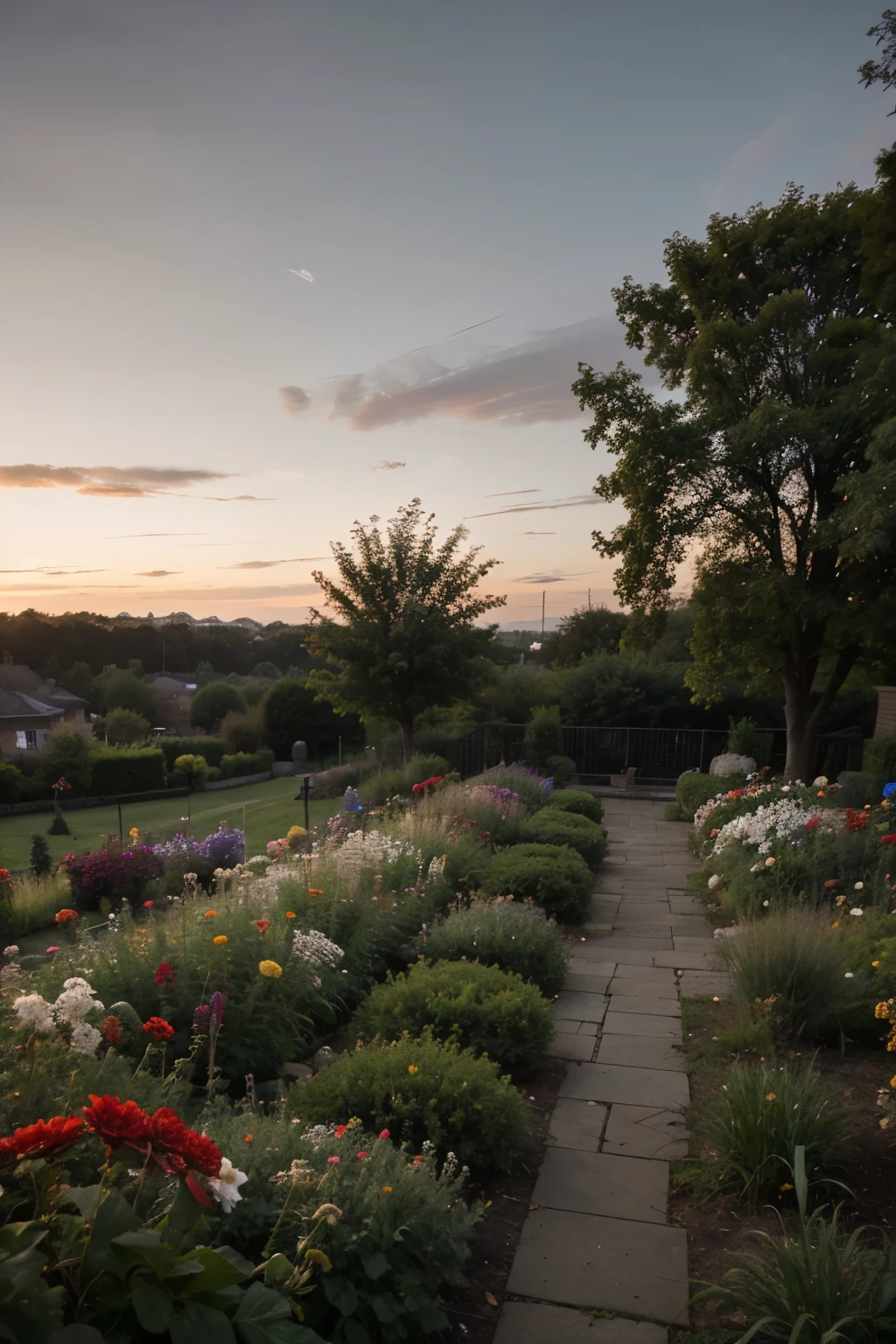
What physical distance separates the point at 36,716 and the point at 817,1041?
12.3m

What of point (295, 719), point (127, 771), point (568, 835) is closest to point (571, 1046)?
point (568, 835)

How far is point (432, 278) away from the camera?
7586 mm

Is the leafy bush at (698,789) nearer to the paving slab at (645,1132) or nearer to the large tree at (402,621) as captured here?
the large tree at (402,621)

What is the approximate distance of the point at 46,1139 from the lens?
136cm

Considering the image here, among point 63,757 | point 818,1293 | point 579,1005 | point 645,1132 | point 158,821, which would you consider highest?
point 818,1293

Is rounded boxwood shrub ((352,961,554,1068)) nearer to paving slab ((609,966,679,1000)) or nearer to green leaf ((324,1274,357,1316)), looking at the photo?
paving slab ((609,966,679,1000))

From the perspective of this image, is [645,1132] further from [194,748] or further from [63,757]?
[194,748]

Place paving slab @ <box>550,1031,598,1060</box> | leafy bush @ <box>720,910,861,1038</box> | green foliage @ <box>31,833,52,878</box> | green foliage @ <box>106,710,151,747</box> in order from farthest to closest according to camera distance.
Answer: green foliage @ <box>106,710,151,747</box>
green foliage @ <box>31,833,52,878</box>
paving slab @ <box>550,1031,598,1060</box>
leafy bush @ <box>720,910,861,1038</box>

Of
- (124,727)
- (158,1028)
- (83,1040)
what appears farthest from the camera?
(124,727)

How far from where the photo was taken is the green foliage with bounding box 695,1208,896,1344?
190 cm

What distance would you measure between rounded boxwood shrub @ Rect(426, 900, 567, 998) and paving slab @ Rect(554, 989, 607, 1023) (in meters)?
0.10

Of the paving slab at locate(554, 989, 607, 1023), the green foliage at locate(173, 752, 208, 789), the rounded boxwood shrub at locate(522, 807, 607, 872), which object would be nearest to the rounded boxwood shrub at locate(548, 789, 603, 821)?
the rounded boxwood shrub at locate(522, 807, 607, 872)

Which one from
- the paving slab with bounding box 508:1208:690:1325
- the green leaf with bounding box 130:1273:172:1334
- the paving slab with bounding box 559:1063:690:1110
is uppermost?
the green leaf with bounding box 130:1273:172:1334

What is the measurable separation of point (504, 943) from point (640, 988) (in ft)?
3.67
